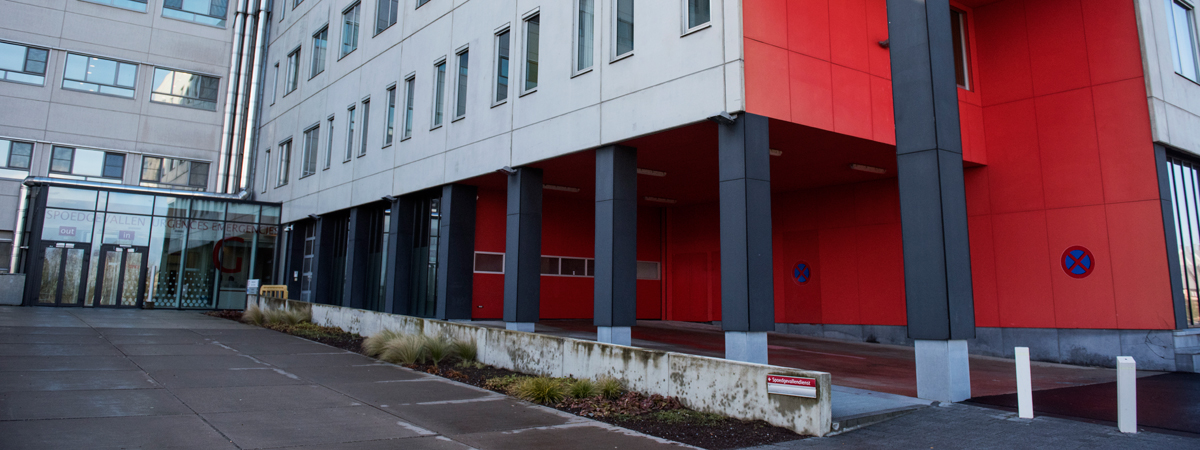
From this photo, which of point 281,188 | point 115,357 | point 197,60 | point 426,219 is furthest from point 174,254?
point 115,357

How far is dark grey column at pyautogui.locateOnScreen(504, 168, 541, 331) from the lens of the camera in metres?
16.8

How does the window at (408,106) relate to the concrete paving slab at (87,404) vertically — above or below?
above

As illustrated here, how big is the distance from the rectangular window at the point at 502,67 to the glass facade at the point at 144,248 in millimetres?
19493

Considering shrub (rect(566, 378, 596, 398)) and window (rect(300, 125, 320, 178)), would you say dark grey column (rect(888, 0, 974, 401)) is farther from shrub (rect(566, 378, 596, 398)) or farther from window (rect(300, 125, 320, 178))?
window (rect(300, 125, 320, 178))

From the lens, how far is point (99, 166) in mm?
32719

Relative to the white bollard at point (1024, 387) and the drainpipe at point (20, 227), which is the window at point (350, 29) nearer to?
the drainpipe at point (20, 227)

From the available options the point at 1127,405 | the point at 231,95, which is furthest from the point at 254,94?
the point at 1127,405

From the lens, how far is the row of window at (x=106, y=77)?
3139cm

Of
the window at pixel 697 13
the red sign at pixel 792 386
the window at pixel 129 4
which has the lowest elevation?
the red sign at pixel 792 386

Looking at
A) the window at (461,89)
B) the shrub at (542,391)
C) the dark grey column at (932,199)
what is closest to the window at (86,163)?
the window at (461,89)

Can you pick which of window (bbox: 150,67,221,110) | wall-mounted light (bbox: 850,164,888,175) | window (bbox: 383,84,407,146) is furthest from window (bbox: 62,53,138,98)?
wall-mounted light (bbox: 850,164,888,175)

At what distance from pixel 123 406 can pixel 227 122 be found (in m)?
31.4

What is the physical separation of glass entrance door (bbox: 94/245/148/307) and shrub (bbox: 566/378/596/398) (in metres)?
27.4

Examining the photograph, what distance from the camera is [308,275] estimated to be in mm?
30719
